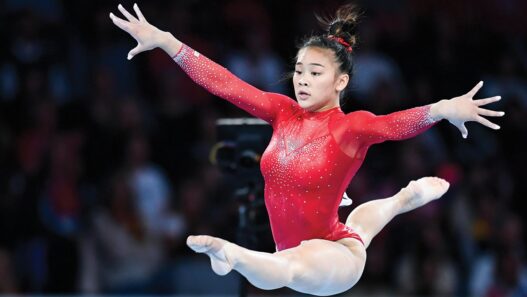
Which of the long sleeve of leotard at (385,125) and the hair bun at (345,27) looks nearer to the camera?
the long sleeve of leotard at (385,125)

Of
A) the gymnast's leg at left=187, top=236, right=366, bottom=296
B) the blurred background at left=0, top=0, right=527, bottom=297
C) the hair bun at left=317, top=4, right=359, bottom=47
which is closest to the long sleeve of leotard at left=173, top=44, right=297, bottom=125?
the hair bun at left=317, top=4, right=359, bottom=47

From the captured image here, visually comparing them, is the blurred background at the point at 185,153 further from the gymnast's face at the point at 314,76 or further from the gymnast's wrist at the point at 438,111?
the gymnast's wrist at the point at 438,111

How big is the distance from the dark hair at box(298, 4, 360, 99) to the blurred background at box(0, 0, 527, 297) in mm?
1923

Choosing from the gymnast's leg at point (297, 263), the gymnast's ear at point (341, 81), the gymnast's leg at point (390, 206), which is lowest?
the gymnast's leg at point (297, 263)

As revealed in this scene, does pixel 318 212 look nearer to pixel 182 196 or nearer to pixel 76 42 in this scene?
pixel 182 196

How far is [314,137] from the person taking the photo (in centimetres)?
310

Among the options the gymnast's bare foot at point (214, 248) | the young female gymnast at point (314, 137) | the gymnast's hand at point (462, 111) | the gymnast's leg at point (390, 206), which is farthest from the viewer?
the gymnast's leg at point (390, 206)

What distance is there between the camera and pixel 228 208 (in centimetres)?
581

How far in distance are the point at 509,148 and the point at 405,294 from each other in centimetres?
149

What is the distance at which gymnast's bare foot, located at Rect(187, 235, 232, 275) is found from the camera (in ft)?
8.61

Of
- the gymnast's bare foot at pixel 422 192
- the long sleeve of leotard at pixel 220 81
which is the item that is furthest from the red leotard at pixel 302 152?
the gymnast's bare foot at pixel 422 192

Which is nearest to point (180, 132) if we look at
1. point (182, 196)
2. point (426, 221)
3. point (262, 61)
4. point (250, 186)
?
point (182, 196)

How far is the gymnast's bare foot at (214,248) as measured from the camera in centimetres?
262

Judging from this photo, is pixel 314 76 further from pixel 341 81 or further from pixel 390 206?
pixel 390 206
